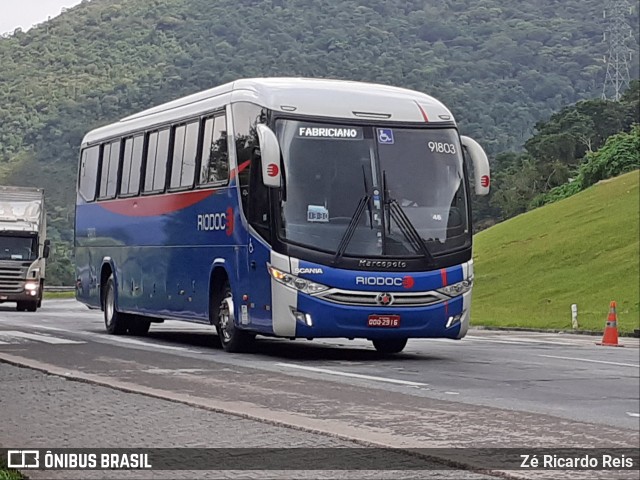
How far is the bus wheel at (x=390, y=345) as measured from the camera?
1977 centimetres

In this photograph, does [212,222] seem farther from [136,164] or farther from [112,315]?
[112,315]

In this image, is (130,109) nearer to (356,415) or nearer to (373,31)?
(356,415)

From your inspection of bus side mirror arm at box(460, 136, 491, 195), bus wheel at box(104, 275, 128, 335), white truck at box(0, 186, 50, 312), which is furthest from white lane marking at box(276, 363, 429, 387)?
white truck at box(0, 186, 50, 312)

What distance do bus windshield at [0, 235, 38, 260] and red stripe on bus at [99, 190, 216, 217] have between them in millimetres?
16179

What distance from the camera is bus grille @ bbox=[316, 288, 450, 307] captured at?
17.2 m

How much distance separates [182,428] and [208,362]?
7.38 metres

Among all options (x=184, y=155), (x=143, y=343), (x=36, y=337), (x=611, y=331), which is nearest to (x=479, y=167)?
(x=184, y=155)

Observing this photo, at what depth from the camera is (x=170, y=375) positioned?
15.3 meters

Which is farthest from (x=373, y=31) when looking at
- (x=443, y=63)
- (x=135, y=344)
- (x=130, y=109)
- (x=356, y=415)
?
(x=356, y=415)

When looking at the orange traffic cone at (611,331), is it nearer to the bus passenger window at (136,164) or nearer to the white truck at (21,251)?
the bus passenger window at (136,164)

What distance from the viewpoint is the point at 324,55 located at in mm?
120250

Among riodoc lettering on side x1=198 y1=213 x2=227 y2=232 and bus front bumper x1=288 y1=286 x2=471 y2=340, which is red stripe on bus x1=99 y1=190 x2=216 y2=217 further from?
bus front bumper x1=288 y1=286 x2=471 y2=340

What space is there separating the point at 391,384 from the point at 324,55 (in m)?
108

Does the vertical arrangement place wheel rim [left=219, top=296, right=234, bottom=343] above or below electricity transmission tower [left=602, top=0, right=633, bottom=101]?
below
